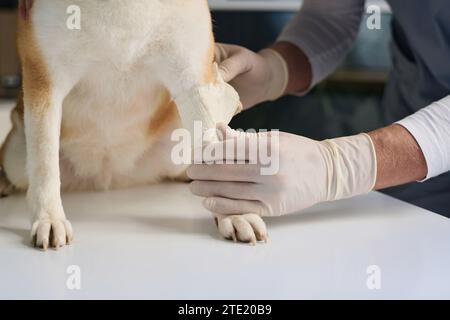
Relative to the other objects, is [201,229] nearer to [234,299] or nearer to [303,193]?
[303,193]

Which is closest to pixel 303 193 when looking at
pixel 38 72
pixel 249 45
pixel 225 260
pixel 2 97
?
pixel 225 260

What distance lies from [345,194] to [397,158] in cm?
10

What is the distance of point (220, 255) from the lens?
83 cm

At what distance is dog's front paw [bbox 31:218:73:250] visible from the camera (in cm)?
86

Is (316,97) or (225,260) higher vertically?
(316,97)

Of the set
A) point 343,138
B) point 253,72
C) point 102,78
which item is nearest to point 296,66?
point 253,72

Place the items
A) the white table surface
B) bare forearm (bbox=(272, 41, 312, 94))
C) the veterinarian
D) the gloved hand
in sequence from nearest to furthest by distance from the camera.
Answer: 1. the white table surface
2. the veterinarian
3. the gloved hand
4. bare forearm (bbox=(272, 41, 312, 94))

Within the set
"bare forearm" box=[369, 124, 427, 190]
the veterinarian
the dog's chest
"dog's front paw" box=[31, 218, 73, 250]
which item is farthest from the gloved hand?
"dog's front paw" box=[31, 218, 73, 250]

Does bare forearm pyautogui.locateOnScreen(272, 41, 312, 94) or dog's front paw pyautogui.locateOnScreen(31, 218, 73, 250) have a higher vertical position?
bare forearm pyautogui.locateOnScreen(272, 41, 312, 94)

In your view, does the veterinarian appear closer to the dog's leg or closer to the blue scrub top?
the blue scrub top

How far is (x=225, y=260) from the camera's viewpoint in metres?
0.81

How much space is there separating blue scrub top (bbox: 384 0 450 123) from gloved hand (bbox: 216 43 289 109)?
0.27 metres

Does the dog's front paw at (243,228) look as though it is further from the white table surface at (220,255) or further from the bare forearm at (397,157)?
the bare forearm at (397,157)

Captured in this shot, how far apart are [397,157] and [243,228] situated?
30 cm
